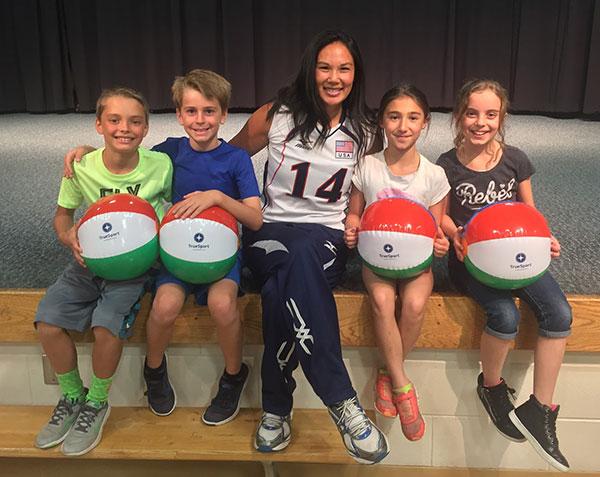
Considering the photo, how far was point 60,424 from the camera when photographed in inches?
66.0

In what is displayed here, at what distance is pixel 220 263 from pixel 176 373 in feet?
1.70

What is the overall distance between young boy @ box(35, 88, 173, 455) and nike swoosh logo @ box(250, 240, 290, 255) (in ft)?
1.07

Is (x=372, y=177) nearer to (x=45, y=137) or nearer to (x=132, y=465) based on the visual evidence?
(x=132, y=465)

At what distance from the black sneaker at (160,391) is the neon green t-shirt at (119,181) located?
1.52 ft

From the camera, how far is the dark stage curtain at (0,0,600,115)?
630cm

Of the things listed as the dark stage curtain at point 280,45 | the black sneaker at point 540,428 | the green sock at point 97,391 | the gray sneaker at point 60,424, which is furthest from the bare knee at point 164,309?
the dark stage curtain at point 280,45

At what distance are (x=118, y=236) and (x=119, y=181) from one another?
24 cm

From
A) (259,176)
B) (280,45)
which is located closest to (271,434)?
(259,176)

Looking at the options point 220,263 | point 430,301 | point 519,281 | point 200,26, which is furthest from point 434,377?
point 200,26

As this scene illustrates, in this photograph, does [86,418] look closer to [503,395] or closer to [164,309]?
[164,309]

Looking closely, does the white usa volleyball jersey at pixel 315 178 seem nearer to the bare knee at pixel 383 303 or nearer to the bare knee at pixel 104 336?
the bare knee at pixel 383 303

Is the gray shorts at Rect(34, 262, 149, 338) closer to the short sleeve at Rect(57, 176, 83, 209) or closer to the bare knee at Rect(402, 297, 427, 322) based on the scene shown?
the short sleeve at Rect(57, 176, 83, 209)

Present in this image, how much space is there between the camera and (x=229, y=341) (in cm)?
169

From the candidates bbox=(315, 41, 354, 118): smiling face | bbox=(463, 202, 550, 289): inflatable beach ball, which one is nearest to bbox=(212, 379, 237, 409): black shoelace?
bbox=(463, 202, 550, 289): inflatable beach ball
